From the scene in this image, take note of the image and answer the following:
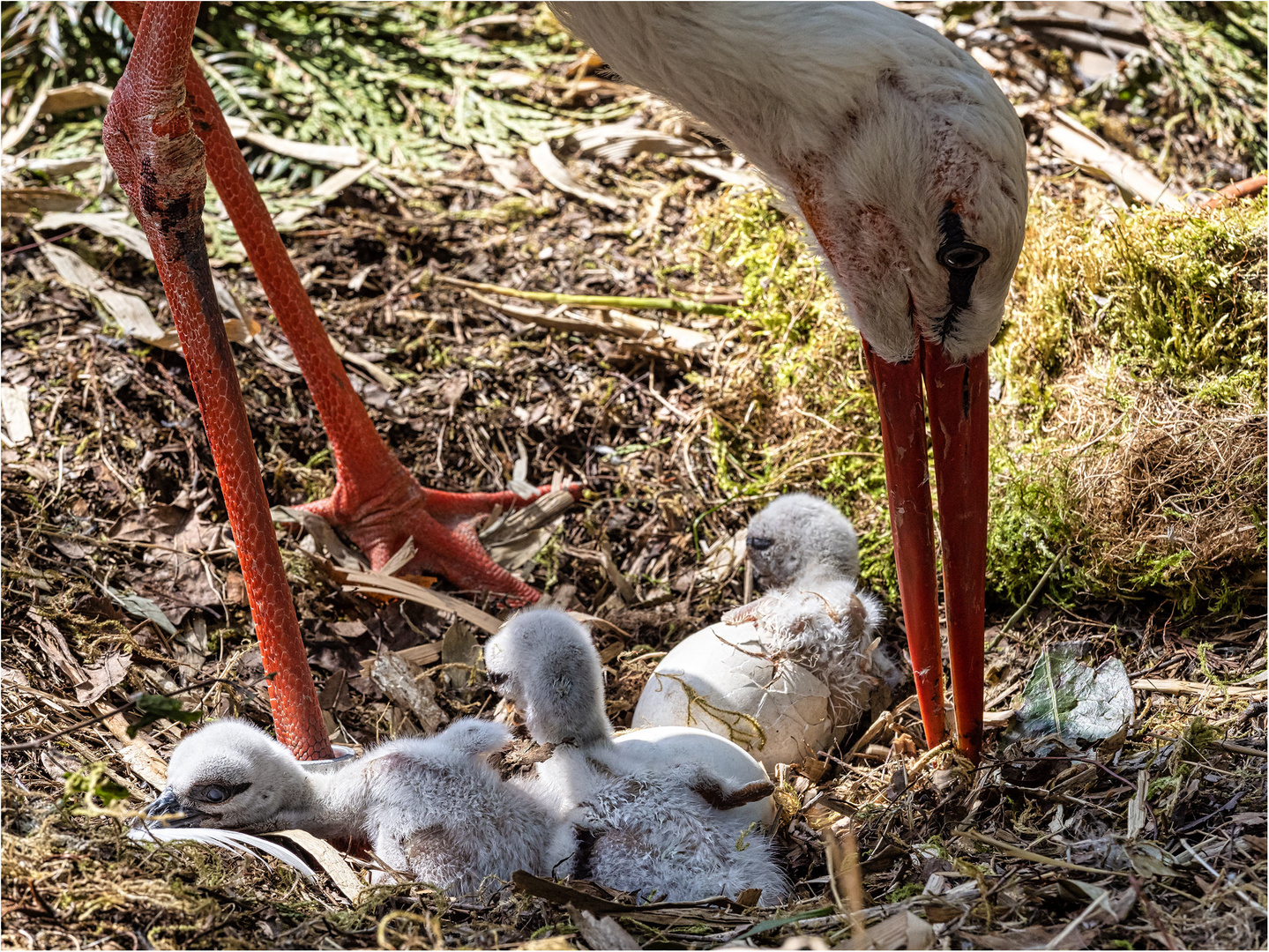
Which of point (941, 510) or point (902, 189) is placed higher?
point (902, 189)

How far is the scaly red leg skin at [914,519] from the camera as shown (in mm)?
2262

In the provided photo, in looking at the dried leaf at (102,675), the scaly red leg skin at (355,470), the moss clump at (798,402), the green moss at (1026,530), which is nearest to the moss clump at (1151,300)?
the green moss at (1026,530)

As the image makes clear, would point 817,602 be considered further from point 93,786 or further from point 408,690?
point 93,786

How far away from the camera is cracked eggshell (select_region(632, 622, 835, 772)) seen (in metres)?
2.44

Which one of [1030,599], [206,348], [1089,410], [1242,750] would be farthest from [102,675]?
[1089,410]

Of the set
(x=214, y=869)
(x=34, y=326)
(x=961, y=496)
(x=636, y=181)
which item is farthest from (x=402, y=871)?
(x=636, y=181)

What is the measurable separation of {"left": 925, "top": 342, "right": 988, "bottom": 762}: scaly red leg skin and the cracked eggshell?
35cm

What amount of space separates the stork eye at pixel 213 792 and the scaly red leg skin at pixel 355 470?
1117 mm

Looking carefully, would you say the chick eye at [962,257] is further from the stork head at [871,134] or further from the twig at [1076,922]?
the twig at [1076,922]

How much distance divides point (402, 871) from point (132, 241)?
2694mm

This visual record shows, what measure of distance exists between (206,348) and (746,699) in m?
1.47

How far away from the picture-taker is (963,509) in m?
2.24

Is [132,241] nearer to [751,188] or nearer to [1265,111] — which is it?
[751,188]

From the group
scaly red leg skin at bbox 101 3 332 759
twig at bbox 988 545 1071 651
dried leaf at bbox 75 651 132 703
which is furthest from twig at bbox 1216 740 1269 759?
dried leaf at bbox 75 651 132 703
